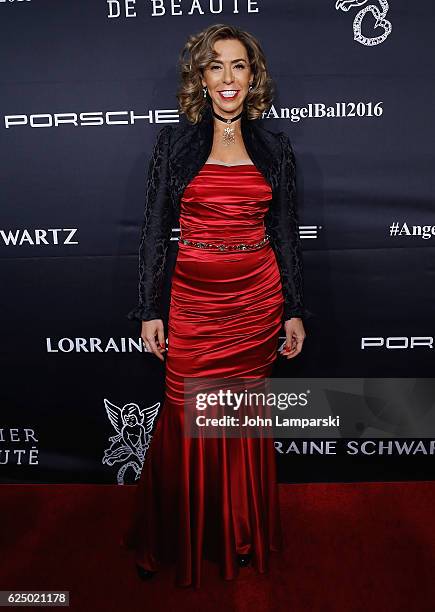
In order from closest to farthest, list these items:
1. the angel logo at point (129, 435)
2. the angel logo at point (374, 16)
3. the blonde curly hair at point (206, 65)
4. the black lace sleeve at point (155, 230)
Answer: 1. the blonde curly hair at point (206, 65)
2. the black lace sleeve at point (155, 230)
3. the angel logo at point (374, 16)
4. the angel logo at point (129, 435)

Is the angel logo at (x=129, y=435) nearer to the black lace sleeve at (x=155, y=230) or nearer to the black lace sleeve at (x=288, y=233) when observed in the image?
the black lace sleeve at (x=155, y=230)

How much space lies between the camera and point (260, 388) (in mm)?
2111

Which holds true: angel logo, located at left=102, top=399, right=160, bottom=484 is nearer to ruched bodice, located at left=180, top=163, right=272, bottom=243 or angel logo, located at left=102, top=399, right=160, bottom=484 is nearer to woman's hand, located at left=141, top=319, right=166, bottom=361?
woman's hand, located at left=141, top=319, right=166, bottom=361

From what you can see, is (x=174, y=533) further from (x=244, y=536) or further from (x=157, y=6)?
(x=157, y=6)

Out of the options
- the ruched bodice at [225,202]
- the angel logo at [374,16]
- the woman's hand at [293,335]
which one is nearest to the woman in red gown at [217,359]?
the ruched bodice at [225,202]

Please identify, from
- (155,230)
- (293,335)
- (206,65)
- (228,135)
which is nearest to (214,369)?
(293,335)

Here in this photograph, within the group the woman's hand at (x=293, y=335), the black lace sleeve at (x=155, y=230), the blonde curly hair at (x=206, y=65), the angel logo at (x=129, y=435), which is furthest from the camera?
the angel logo at (x=129, y=435)

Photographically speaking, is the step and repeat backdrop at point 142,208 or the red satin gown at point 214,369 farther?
the step and repeat backdrop at point 142,208

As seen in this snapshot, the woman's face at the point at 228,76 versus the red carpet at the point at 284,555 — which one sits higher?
the woman's face at the point at 228,76

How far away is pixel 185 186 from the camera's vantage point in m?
1.94

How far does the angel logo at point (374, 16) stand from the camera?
2.34 m

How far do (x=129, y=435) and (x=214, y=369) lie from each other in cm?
94

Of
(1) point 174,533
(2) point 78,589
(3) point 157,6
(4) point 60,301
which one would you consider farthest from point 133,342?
(3) point 157,6

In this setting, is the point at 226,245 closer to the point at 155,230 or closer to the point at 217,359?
the point at 155,230
